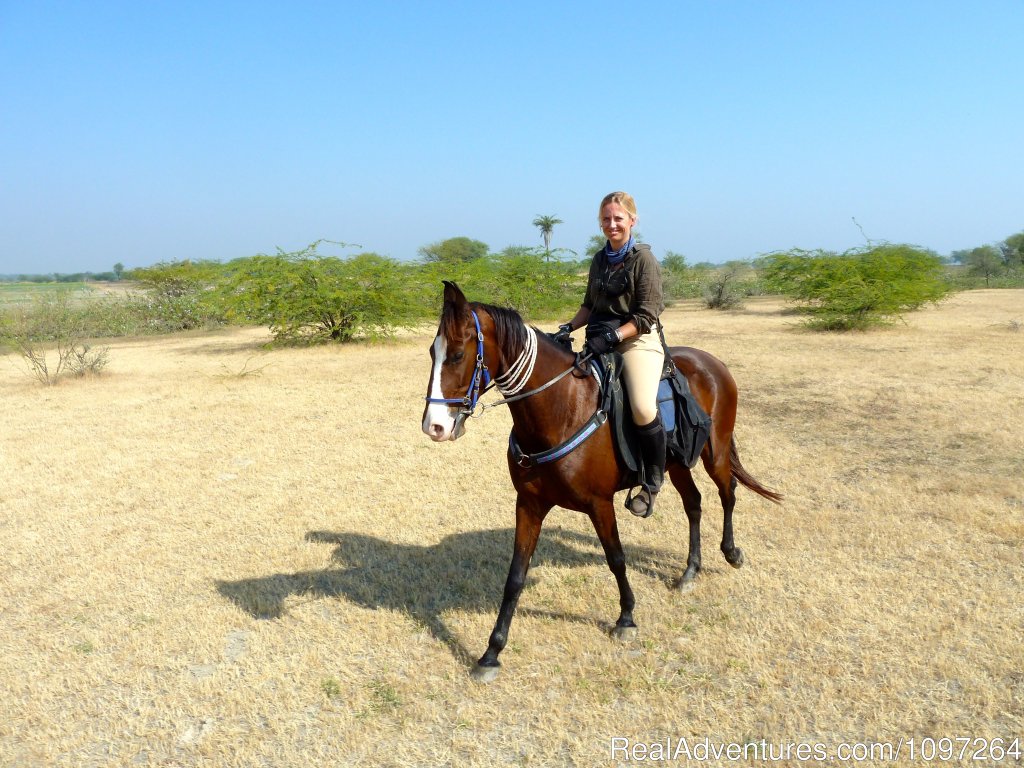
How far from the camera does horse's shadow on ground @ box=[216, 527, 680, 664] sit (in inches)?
161

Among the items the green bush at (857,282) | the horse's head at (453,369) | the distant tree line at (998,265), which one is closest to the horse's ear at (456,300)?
the horse's head at (453,369)

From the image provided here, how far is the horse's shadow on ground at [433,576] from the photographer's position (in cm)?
408

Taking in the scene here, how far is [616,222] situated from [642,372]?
0.87 m

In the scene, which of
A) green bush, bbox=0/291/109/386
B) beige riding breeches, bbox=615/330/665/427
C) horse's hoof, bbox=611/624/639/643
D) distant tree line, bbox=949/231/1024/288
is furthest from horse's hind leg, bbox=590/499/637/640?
distant tree line, bbox=949/231/1024/288

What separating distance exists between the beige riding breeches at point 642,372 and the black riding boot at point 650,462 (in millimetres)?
71

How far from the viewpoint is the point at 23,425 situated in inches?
383

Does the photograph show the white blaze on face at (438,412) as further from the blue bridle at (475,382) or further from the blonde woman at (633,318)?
the blonde woman at (633,318)

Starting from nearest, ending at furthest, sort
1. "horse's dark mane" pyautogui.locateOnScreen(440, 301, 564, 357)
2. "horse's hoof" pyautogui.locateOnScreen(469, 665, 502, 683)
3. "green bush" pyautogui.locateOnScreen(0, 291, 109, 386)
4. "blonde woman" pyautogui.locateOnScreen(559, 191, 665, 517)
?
"horse's dark mane" pyautogui.locateOnScreen(440, 301, 564, 357) → "horse's hoof" pyautogui.locateOnScreen(469, 665, 502, 683) → "blonde woman" pyautogui.locateOnScreen(559, 191, 665, 517) → "green bush" pyautogui.locateOnScreen(0, 291, 109, 386)

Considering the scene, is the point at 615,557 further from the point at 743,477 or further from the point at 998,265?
the point at 998,265

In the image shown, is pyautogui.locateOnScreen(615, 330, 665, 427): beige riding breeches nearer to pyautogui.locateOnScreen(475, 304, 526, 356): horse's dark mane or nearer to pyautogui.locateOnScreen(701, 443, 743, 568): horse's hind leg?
pyautogui.locateOnScreen(475, 304, 526, 356): horse's dark mane

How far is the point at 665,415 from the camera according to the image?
3.88 metres

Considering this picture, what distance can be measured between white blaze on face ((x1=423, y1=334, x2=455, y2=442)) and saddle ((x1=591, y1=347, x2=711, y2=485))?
1041 mm

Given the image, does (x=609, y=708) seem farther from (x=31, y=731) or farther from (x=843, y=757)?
(x=31, y=731)

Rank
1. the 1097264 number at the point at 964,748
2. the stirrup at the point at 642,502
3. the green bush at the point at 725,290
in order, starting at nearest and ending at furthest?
the 1097264 number at the point at 964,748 < the stirrup at the point at 642,502 < the green bush at the point at 725,290
